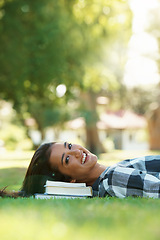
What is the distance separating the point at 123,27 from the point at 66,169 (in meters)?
15.7

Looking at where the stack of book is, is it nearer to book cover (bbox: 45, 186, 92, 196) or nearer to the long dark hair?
book cover (bbox: 45, 186, 92, 196)

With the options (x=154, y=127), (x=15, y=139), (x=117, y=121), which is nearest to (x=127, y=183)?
(x=154, y=127)

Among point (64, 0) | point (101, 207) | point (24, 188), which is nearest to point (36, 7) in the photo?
point (64, 0)

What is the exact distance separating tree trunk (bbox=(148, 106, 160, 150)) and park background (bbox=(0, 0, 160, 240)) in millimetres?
67

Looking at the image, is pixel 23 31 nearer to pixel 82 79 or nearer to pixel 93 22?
pixel 82 79

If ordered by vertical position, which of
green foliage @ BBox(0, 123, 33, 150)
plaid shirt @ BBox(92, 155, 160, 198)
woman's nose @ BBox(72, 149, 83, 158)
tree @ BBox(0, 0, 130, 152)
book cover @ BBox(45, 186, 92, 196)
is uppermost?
tree @ BBox(0, 0, 130, 152)

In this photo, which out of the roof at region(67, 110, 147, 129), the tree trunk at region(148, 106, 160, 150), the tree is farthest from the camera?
the roof at region(67, 110, 147, 129)

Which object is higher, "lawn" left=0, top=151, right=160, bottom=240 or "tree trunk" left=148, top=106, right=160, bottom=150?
"lawn" left=0, top=151, right=160, bottom=240

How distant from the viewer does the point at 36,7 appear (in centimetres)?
1255

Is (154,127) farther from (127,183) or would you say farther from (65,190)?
(127,183)

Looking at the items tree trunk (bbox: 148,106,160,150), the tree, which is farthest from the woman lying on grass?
tree trunk (bbox: 148,106,160,150)

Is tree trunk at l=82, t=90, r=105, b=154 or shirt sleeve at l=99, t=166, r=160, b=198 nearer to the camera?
shirt sleeve at l=99, t=166, r=160, b=198

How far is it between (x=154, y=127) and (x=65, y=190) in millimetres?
21162

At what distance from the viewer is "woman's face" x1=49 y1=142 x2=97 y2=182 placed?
12.7 feet
